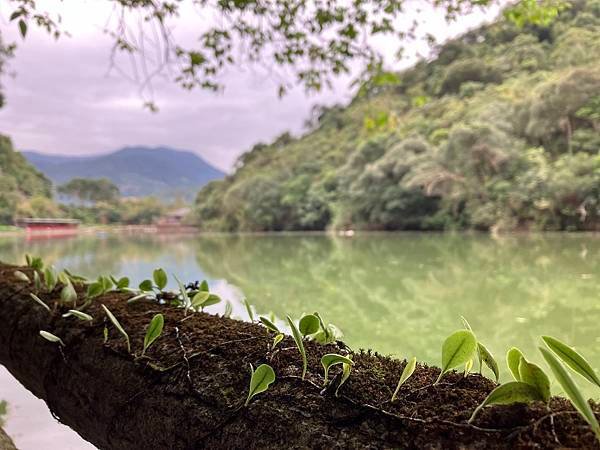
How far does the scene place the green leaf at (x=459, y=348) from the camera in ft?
1.69

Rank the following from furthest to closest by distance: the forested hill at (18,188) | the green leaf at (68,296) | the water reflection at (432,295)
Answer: the forested hill at (18,188) < the water reflection at (432,295) < the green leaf at (68,296)

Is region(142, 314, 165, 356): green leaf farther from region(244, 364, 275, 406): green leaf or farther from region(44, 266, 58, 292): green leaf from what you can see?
region(44, 266, 58, 292): green leaf

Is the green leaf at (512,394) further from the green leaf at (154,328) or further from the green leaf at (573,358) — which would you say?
the green leaf at (154,328)

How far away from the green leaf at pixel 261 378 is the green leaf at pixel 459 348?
21cm

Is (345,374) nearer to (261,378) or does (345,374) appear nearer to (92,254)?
(261,378)

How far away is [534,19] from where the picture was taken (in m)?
2.61

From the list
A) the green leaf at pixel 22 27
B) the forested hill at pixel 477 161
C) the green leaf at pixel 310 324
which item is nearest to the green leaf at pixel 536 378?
the green leaf at pixel 310 324

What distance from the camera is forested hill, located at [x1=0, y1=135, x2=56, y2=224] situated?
1006 inches

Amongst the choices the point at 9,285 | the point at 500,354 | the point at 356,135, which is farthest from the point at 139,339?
the point at 356,135

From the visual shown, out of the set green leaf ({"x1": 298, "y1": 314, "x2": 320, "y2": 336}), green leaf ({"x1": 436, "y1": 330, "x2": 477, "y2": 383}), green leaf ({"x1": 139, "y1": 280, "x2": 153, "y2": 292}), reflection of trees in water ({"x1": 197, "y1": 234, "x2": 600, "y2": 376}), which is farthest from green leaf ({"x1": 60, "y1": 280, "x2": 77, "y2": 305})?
reflection of trees in water ({"x1": 197, "y1": 234, "x2": 600, "y2": 376})

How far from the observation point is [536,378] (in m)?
0.46

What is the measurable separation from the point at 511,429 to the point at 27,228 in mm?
34525

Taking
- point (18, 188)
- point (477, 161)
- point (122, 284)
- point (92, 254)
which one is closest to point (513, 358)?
point (122, 284)

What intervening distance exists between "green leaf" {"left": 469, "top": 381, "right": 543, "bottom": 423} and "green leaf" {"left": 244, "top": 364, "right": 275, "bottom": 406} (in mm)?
234
